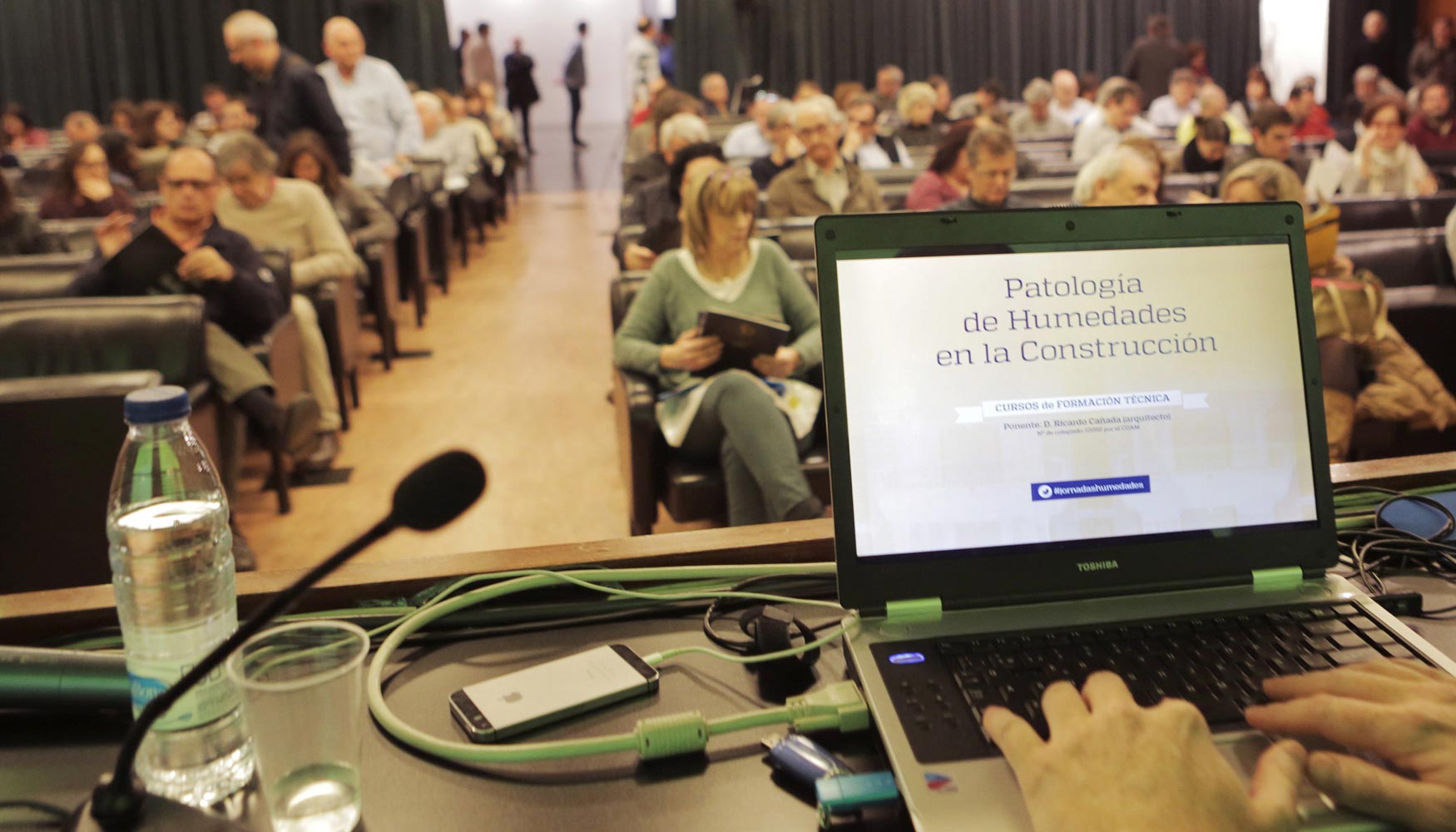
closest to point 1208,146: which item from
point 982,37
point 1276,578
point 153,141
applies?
point 1276,578

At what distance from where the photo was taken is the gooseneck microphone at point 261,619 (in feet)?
1.97

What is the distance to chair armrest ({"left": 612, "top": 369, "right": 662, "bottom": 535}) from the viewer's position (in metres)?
2.60

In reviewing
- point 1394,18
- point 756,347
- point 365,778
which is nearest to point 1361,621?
point 365,778

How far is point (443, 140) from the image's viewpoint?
8.48 m

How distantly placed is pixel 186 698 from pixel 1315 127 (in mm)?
11270

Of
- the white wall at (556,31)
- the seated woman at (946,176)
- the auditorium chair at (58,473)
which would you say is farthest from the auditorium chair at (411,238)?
the white wall at (556,31)

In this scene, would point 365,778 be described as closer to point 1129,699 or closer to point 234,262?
point 1129,699

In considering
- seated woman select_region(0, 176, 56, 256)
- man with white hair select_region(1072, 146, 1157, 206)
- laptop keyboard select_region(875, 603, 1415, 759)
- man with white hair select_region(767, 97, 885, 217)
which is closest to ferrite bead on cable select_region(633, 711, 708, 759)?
laptop keyboard select_region(875, 603, 1415, 759)

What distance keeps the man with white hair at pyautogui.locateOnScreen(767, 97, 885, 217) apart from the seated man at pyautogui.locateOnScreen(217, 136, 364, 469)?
1706 millimetres

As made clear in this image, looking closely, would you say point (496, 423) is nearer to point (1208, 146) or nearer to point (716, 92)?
point (1208, 146)

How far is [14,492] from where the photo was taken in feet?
7.58

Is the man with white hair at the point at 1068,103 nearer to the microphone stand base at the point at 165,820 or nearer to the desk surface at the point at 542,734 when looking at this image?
the desk surface at the point at 542,734

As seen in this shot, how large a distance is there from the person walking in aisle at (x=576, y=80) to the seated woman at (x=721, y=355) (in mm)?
11971

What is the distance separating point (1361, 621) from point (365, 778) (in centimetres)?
73
